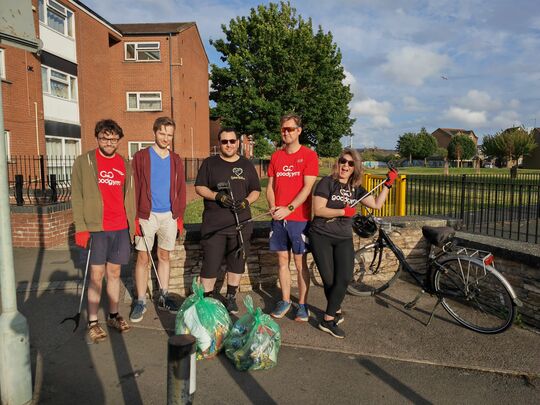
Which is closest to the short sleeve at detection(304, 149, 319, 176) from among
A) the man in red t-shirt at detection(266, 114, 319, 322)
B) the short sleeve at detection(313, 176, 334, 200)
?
the man in red t-shirt at detection(266, 114, 319, 322)

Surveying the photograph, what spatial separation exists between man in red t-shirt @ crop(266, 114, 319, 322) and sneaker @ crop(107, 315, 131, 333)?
1.45 meters

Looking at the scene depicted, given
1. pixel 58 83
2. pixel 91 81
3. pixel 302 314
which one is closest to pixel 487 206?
pixel 302 314

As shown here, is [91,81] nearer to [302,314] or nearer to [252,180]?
[252,180]

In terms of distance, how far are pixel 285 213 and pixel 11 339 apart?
2.39 m

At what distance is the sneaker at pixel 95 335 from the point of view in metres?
3.69

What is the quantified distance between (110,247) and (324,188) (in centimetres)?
208

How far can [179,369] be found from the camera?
1.98m

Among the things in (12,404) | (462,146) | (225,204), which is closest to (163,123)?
(225,204)

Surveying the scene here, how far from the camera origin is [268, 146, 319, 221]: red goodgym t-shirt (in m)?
4.07

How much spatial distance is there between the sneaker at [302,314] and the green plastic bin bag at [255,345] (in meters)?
0.88

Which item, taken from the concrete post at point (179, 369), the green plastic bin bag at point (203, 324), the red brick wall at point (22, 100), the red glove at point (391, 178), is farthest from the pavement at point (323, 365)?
the red brick wall at point (22, 100)

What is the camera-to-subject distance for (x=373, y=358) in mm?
3465

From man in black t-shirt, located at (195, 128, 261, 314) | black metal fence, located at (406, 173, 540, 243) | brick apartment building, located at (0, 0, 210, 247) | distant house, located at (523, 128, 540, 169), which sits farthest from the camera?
distant house, located at (523, 128, 540, 169)

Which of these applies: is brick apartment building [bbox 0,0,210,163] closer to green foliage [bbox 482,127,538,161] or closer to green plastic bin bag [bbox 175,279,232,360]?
green plastic bin bag [bbox 175,279,232,360]
